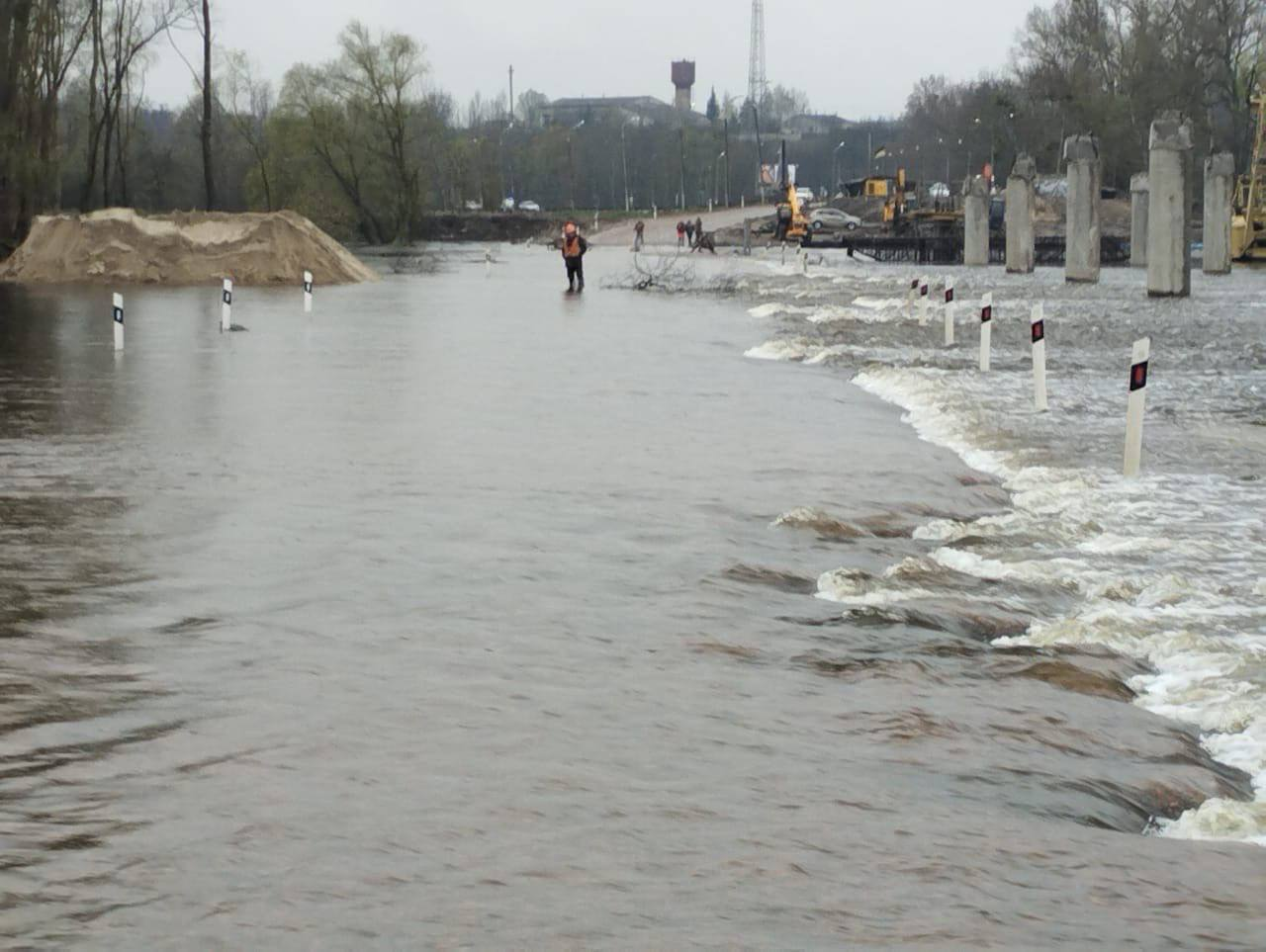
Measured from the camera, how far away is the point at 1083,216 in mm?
58406

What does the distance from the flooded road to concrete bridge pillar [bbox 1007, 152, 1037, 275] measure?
184ft

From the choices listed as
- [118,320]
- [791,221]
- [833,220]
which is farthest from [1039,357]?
[833,220]

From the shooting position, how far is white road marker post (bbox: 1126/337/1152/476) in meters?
14.1

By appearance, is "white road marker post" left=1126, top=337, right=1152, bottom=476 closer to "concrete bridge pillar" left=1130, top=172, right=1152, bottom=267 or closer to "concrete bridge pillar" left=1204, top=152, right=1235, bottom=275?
"concrete bridge pillar" left=1204, top=152, right=1235, bottom=275

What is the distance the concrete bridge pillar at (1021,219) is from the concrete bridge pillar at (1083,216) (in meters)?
10.7

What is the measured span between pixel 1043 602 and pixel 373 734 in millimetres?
4195

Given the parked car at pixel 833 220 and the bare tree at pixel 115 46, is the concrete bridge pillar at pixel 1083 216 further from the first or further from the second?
the parked car at pixel 833 220

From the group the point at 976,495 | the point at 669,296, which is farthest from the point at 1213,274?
the point at 976,495

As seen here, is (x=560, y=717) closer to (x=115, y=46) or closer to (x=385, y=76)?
(x=115, y=46)

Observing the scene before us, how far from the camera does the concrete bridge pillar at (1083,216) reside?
188 feet

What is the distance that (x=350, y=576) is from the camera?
9859mm

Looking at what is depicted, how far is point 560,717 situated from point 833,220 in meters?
124

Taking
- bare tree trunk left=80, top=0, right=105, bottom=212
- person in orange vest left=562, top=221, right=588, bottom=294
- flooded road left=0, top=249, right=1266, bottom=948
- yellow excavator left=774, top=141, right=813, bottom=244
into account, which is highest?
bare tree trunk left=80, top=0, right=105, bottom=212

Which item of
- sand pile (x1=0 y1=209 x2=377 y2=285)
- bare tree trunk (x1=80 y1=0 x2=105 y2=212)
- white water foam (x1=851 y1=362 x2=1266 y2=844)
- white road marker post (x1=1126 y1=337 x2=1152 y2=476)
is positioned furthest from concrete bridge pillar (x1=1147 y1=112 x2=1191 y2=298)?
bare tree trunk (x1=80 y1=0 x2=105 y2=212)
